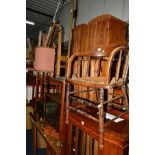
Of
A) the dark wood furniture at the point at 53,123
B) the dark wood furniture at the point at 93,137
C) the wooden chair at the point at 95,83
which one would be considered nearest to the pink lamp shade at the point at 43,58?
the dark wood furniture at the point at 53,123

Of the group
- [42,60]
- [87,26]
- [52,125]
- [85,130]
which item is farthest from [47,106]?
[87,26]

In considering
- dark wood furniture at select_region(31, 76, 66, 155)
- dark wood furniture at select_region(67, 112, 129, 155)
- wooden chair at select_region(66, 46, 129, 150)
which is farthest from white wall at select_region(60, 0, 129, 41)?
dark wood furniture at select_region(67, 112, 129, 155)

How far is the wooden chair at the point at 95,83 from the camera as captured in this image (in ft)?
5.10

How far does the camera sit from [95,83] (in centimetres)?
160

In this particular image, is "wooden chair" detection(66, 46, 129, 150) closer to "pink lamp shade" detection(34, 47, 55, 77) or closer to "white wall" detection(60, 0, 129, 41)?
"pink lamp shade" detection(34, 47, 55, 77)

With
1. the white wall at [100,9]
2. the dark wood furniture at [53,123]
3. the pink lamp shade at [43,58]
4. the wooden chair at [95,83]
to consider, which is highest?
the white wall at [100,9]

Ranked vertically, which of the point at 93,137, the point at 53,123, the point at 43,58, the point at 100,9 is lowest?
the point at 53,123

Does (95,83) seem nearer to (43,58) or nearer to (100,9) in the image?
(43,58)

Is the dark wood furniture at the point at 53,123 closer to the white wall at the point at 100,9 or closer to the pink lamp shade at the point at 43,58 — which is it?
the pink lamp shade at the point at 43,58

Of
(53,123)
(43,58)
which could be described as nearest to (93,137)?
(53,123)
